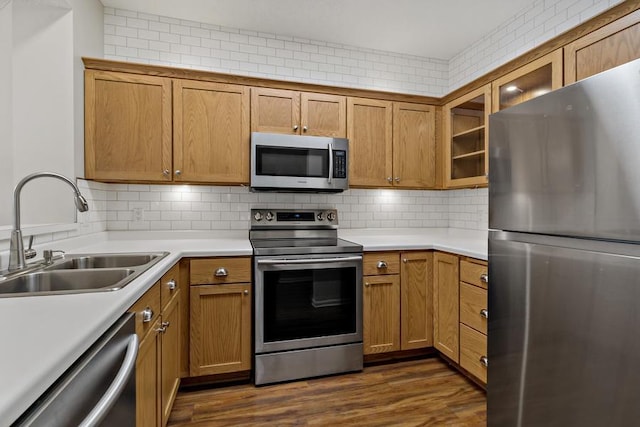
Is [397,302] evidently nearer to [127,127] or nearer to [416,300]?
[416,300]

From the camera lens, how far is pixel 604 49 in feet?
5.25

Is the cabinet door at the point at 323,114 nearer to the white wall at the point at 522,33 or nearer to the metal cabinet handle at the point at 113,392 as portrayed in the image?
the white wall at the point at 522,33

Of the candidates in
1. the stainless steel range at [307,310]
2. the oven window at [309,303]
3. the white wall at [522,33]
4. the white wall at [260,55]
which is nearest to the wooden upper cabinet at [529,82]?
the white wall at [522,33]

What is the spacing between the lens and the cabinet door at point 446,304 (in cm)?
225

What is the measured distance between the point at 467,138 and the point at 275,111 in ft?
5.00

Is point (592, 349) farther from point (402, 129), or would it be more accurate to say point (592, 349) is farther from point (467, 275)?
point (402, 129)

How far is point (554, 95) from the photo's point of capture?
1.28 metres

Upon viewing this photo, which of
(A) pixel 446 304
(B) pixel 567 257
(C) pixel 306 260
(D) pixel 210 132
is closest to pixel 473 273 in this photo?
(A) pixel 446 304

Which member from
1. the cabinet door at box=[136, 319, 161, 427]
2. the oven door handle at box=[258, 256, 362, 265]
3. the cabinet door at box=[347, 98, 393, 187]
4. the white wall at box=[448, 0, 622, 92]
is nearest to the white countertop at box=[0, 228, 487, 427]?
the cabinet door at box=[136, 319, 161, 427]

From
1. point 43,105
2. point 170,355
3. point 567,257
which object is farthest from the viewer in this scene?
point 43,105

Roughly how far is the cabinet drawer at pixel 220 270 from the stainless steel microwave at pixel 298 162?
23.0 inches

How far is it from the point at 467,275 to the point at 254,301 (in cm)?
137

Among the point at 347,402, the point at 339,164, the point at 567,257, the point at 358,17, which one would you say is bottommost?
the point at 347,402

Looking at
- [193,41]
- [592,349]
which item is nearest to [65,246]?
[193,41]
